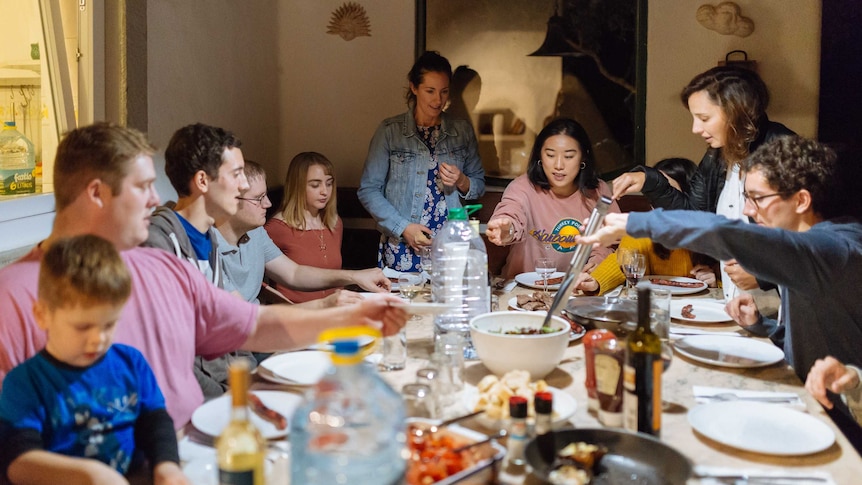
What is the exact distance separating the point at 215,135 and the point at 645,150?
293cm

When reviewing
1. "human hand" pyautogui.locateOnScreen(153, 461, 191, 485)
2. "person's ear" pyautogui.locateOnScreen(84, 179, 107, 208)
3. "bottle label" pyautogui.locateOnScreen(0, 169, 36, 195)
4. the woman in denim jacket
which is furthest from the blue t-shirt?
the woman in denim jacket

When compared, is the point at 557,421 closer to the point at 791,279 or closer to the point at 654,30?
the point at 791,279

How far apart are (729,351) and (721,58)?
9.48 feet

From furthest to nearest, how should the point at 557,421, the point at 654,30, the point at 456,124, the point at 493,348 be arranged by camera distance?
the point at 654,30, the point at 456,124, the point at 493,348, the point at 557,421

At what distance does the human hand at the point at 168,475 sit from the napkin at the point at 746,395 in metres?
1.04

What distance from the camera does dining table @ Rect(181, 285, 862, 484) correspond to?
1349 millimetres

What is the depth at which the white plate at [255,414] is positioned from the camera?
4.73 feet


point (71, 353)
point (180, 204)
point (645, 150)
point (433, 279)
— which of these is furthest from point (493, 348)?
point (645, 150)

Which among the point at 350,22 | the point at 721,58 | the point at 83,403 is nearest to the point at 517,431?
the point at 83,403

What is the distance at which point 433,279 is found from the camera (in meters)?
2.28

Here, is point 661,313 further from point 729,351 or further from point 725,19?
point 725,19

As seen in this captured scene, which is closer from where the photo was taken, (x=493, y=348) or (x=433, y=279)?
(x=493, y=348)

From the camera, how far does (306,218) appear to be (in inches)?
141

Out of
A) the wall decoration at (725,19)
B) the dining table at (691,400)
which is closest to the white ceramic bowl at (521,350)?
the dining table at (691,400)
